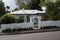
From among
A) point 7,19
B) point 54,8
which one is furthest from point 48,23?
point 7,19

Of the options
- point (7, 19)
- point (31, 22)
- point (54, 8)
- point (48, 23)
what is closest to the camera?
point (7, 19)

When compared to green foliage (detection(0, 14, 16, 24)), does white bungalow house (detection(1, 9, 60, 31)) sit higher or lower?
lower

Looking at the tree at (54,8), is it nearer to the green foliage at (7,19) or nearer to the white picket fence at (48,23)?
the white picket fence at (48,23)

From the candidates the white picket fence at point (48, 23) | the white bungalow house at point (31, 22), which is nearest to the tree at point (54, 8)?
the white picket fence at point (48, 23)

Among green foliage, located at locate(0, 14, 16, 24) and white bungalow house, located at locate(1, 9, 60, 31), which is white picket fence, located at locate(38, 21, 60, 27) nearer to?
white bungalow house, located at locate(1, 9, 60, 31)

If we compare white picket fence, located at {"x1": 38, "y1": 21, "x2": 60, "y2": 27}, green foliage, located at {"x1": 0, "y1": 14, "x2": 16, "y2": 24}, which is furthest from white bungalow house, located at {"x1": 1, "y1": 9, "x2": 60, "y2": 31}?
green foliage, located at {"x1": 0, "y1": 14, "x2": 16, "y2": 24}

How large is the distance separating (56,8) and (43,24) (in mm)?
3276

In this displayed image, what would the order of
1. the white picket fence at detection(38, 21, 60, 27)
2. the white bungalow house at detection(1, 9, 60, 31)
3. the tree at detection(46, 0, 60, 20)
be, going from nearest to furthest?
the white bungalow house at detection(1, 9, 60, 31) → the white picket fence at detection(38, 21, 60, 27) → the tree at detection(46, 0, 60, 20)

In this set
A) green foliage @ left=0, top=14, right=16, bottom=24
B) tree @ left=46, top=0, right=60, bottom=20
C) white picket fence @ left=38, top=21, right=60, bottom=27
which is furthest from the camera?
tree @ left=46, top=0, right=60, bottom=20

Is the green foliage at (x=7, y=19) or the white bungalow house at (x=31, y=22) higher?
the green foliage at (x=7, y=19)

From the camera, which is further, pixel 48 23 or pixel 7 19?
pixel 48 23

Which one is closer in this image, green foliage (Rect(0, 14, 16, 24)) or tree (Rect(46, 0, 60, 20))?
green foliage (Rect(0, 14, 16, 24))

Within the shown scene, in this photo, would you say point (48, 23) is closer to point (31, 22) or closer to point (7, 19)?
point (31, 22)

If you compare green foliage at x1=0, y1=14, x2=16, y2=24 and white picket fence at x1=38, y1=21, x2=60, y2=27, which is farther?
white picket fence at x1=38, y1=21, x2=60, y2=27
